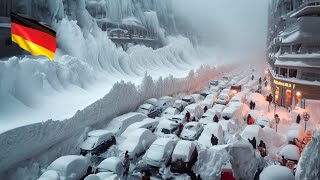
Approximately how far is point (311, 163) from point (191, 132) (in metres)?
10.6

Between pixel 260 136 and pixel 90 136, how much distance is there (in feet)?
34.9

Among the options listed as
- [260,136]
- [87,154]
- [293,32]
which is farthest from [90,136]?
[293,32]

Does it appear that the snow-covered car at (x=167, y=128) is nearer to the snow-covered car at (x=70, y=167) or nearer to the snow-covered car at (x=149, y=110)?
the snow-covered car at (x=149, y=110)

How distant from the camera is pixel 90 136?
17.9 metres

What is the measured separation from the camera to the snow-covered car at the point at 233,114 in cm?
2525

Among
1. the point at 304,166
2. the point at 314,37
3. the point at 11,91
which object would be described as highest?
the point at 314,37

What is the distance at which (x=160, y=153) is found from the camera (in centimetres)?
1599

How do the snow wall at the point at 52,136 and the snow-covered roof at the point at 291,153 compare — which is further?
the snow-covered roof at the point at 291,153

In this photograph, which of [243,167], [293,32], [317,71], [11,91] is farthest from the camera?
[293,32]

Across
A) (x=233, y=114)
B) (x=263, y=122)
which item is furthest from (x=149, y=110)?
(x=263, y=122)

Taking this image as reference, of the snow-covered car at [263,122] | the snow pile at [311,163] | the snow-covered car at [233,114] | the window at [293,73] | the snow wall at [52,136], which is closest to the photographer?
the snow pile at [311,163]

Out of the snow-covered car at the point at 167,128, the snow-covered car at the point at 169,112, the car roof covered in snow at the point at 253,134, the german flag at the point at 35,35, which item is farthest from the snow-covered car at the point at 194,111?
the german flag at the point at 35,35

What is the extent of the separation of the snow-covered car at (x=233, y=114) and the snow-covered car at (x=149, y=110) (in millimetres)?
5805

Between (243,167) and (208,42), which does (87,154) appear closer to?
(243,167)
